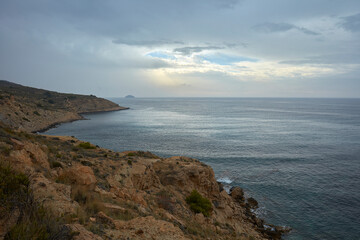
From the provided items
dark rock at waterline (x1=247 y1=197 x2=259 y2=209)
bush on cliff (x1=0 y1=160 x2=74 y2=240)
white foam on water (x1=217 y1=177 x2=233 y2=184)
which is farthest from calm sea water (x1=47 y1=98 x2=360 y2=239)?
bush on cliff (x1=0 y1=160 x2=74 y2=240)

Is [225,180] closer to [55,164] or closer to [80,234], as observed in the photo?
Result: [55,164]

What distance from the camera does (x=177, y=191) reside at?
76.4 feet

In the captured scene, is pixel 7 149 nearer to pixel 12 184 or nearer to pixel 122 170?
pixel 12 184

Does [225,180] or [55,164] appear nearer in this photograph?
[55,164]

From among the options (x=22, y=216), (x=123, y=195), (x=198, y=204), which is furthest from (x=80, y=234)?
(x=198, y=204)

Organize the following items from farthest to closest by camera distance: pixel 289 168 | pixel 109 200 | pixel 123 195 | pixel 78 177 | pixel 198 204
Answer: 1. pixel 289 168
2. pixel 198 204
3. pixel 123 195
4. pixel 78 177
5. pixel 109 200

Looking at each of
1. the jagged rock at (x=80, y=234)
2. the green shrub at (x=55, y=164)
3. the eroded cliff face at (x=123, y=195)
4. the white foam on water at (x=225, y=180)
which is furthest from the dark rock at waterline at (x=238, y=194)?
the jagged rock at (x=80, y=234)

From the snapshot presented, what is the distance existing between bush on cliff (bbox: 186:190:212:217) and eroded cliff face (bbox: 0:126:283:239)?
2.29 feet

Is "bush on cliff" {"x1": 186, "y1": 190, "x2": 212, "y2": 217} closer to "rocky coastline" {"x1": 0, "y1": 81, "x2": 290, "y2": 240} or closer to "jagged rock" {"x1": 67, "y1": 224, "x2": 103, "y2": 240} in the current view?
"rocky coastline" {"x1": 0, "y1": 81, "x2": 290, "y2": 240}

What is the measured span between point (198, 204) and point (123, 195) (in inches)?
368

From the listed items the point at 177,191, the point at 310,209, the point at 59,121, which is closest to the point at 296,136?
the point at 310,209

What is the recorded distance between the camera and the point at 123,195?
15188 millimetres

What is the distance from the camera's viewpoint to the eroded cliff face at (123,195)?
28.4ft

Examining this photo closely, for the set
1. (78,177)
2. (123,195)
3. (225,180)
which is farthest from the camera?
(225,180)
